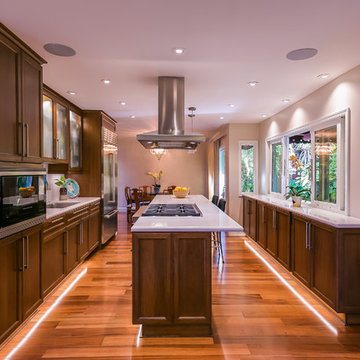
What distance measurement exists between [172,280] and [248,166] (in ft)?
14.1

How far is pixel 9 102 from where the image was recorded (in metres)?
2.21

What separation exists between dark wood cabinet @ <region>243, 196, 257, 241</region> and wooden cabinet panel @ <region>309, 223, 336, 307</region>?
2.10 meters

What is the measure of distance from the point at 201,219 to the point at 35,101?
6.35 feet

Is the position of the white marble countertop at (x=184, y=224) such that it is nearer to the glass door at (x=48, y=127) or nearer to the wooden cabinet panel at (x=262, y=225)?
the glass door at (x=48, y=127)

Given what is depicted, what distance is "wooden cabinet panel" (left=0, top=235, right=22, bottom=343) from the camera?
2.06m

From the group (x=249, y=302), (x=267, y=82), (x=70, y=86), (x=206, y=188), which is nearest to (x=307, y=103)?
(x=267, y=82)

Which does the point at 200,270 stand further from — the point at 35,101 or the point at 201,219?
the point at 35,101

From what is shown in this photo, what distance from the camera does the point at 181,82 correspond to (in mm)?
3275

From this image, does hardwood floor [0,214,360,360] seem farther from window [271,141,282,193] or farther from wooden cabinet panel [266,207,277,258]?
window [271,141,282,193]

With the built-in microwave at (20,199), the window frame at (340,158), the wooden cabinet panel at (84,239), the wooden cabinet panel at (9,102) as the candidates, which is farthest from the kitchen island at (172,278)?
the wooden cabinet panel at (84,239)

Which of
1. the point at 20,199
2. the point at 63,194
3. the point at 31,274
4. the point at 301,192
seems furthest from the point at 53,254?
the point at 301,192

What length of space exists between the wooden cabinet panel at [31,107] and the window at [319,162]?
3.22 m

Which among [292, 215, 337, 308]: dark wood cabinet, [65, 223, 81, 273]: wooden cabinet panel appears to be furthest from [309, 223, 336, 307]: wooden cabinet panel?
[65, 223, 81, 273]: wooden cabinet panel

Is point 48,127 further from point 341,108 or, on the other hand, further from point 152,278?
point 341,108
